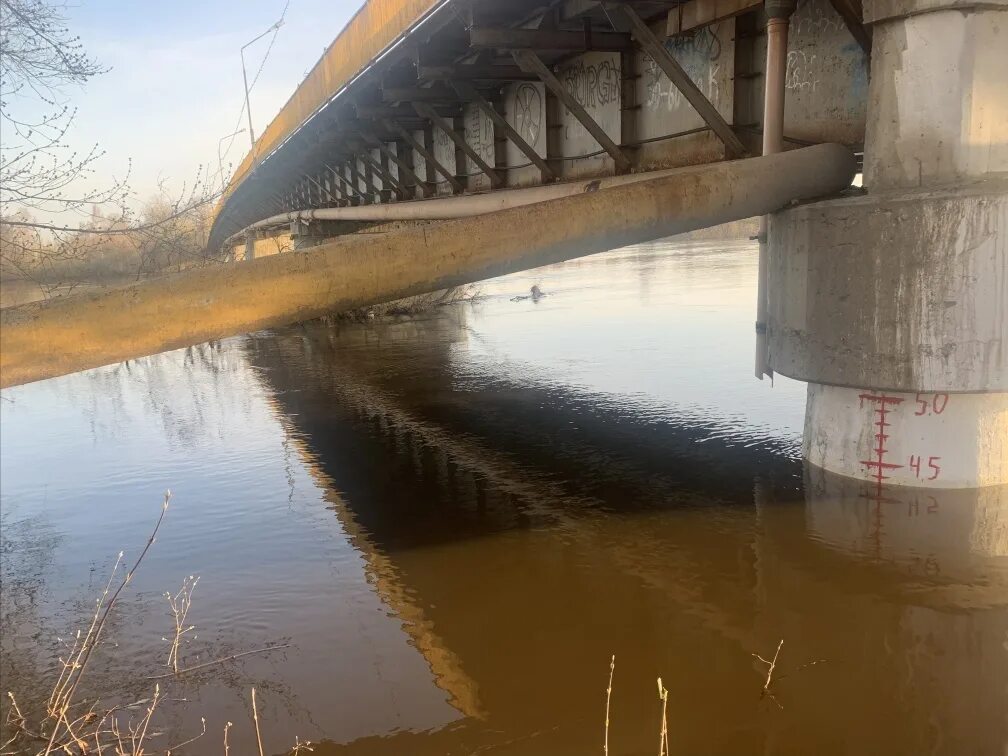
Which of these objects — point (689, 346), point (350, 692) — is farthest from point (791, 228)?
point (689, 346)

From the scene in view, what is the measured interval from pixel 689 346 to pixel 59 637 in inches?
450

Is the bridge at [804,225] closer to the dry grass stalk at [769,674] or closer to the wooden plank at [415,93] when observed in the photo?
the wooden plank at [415,93]

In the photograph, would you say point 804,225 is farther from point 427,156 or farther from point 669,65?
point 427,156

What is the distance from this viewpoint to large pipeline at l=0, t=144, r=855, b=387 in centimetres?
425

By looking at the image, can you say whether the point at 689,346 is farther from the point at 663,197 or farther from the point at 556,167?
the point at 663,197

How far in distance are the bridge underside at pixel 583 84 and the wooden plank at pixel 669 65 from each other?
0.01 m

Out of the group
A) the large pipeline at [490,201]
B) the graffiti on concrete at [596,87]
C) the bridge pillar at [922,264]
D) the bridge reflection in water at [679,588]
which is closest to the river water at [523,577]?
the bridge reflection in water at [679,588]

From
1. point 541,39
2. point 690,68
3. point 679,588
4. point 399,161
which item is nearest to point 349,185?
point 399,161

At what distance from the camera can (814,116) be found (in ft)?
22.9

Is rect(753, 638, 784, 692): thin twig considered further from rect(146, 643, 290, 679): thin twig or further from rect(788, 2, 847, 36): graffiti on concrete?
rect(788, 2, 847, 36): graffiti on concrete

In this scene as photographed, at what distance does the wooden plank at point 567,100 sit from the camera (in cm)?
806

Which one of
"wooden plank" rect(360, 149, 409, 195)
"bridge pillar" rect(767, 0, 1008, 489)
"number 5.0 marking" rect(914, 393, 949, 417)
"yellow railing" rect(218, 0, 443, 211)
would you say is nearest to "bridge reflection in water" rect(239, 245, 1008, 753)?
"bridge pillar" rect(767, 0, 1008, 489)

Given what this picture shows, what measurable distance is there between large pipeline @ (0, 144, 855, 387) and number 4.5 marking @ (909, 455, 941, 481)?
7.56ft

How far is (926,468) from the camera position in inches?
245
